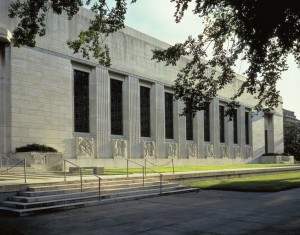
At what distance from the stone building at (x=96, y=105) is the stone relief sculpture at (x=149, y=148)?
0.09 m

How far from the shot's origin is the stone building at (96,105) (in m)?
25.1

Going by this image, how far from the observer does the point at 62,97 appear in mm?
28297

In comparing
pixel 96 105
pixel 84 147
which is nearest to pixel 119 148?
pixel 84 147

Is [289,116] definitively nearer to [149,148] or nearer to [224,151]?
[224,151]

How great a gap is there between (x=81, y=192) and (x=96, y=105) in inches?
661

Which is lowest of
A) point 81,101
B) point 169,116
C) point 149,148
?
point 149,148

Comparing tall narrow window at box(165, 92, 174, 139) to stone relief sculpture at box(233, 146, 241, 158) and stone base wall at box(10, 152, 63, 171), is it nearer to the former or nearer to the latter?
stone relief sculpture at box(233, 146, 241, 158)

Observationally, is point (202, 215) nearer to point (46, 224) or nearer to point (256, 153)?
point (46, 224)

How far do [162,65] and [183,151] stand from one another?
28.4 ft

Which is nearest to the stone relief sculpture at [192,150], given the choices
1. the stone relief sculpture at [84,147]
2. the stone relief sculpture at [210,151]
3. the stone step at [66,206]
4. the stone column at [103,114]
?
the stone relief sculpture at [210,151]

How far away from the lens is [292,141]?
77.2m

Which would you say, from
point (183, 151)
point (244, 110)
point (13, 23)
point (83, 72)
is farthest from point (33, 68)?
point (244, 110)

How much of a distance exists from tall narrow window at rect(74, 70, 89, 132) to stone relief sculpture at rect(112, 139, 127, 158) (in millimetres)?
2930

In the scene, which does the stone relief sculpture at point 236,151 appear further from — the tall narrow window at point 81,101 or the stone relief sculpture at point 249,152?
the tall narrow window at point 81,101
